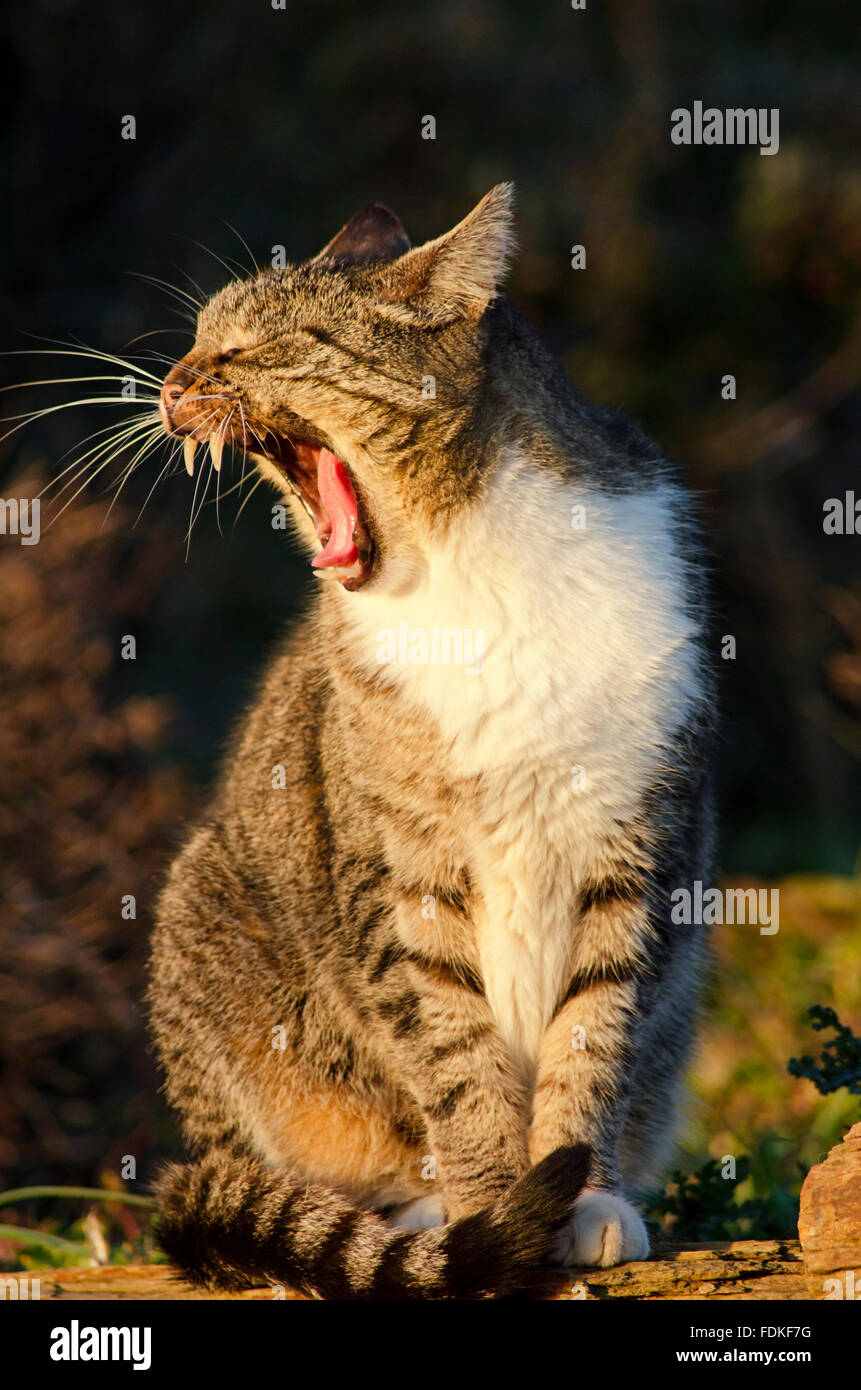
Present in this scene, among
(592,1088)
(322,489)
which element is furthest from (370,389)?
(592,1088)

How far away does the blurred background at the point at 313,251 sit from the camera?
5.32 m

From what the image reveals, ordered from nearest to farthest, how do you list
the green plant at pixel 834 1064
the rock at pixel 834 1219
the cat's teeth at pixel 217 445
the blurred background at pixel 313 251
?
the rock at pixel 834 1219 < the cat's teeth at pixel 217 445 < the green plant at pixel 834 1064 < the blurred background at pixel 313 251

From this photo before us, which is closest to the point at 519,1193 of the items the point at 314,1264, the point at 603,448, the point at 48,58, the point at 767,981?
the point at 314,1264

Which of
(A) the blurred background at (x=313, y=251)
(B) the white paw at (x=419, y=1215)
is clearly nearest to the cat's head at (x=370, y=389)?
(B) the white paw at (x=419, y=1215)

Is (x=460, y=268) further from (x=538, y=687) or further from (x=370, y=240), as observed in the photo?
(x=538, y=687)

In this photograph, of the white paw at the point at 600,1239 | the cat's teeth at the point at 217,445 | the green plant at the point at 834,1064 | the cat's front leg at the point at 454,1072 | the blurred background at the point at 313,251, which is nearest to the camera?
the white paw at the point at 600,1239

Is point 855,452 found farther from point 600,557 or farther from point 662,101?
point 600,557

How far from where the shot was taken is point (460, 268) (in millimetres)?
2814

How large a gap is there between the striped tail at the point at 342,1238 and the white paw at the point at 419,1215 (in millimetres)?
233

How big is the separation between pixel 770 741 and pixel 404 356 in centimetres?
644

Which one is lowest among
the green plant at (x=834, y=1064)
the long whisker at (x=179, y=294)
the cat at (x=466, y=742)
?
the green plant at (x=834, y=1064)

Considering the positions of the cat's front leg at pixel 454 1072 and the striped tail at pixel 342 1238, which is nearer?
the striped tail at pixel 342 1238

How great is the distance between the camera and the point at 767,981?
18.8 feet

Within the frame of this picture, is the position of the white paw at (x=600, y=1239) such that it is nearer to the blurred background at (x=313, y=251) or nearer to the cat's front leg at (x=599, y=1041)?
the cat's front leg at (x=599, y=1041)
